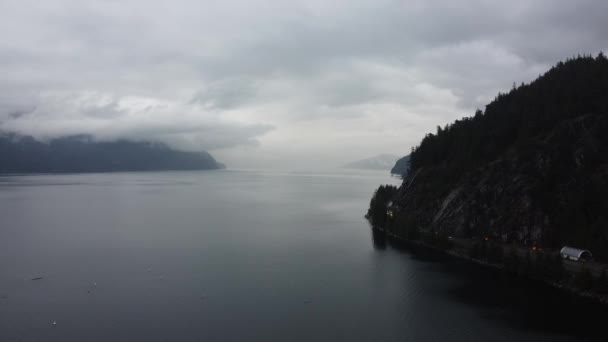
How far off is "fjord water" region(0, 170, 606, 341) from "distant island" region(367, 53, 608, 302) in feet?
17.8

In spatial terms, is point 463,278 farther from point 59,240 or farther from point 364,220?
point 59,240

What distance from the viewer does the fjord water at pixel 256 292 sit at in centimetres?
4184

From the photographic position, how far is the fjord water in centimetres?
4184

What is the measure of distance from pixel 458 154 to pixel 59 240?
89698 mm

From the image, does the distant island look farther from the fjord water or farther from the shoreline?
the fjord water

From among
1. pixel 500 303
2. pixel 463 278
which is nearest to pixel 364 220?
pixel 463 278

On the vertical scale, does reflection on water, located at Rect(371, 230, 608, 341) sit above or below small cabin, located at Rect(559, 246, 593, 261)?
below

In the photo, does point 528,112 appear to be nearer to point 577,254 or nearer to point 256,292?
point 577,254

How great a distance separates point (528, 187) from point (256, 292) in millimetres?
51284

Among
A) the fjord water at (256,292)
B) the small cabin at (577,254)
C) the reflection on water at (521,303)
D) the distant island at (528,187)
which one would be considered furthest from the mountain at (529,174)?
the reflection on water at (521,303)

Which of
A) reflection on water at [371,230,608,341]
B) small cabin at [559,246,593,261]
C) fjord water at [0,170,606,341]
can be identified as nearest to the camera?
fjord water at [0,170,606,341]

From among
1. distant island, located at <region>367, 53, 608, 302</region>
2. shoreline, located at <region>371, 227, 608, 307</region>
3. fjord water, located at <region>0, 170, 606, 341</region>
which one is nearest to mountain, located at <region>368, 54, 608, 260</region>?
distant island, located at <region>367, 53, 608, 302</region>

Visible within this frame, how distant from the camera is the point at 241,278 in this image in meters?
59.2

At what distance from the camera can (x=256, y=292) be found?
174 feet
